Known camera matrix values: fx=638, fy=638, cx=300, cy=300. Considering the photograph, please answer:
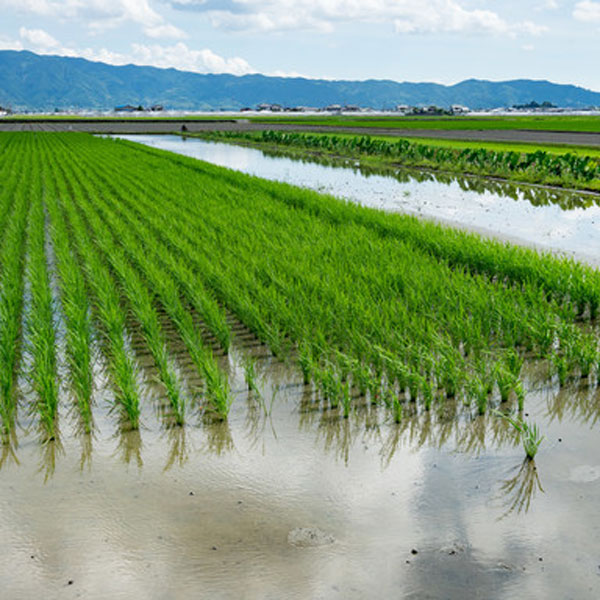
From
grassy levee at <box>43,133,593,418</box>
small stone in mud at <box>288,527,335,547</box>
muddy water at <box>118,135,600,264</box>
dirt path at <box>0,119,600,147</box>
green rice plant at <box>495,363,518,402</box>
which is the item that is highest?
dirt path at <box>0,119,600,147</box>

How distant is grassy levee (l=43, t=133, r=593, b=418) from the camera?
544cm

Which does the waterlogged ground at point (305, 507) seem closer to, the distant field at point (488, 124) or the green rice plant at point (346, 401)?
the green rice plant at point (346, 401)

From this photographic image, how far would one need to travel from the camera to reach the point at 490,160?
2500cm

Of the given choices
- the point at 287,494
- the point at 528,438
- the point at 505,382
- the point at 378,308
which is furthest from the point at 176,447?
the point at 378,308

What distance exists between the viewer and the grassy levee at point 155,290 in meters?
4.95

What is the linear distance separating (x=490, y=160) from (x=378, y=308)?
20.2 metres

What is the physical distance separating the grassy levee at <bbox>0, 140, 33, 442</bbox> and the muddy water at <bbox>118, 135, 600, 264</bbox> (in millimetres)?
7705

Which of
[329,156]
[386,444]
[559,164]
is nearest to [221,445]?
[386,444]

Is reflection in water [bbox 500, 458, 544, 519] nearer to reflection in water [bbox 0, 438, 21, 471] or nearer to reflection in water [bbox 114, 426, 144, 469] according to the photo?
reflection in water [bbox 114, 426, 144, 469]

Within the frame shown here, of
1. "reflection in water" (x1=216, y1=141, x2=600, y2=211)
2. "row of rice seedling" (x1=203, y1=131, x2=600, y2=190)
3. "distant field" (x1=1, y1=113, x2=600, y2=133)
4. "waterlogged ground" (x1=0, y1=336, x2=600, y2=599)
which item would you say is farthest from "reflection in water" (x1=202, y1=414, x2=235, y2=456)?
"distant field" (x1=1, y1=113, x2=600, y2=133)

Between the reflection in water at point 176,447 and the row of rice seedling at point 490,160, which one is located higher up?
the row of rice seedling at point 490,160

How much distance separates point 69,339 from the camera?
6.07 metres

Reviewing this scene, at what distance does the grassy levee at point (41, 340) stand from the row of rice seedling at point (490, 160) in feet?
52.7

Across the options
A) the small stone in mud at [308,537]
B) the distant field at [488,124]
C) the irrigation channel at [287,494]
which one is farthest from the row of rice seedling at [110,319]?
the distant field at [488,124]
